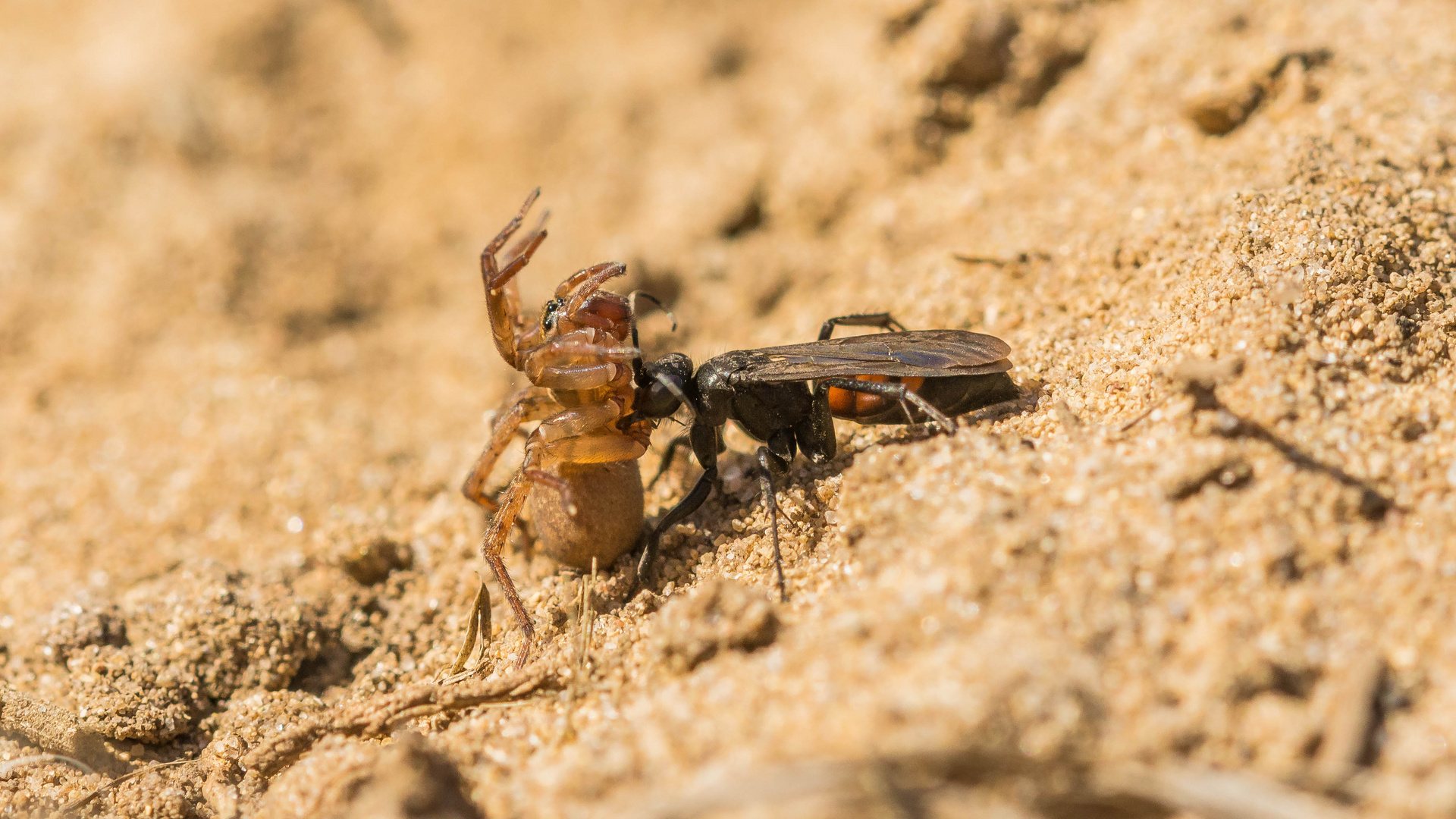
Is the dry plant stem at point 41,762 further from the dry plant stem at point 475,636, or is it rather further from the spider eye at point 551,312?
the spider eye at point 551,312

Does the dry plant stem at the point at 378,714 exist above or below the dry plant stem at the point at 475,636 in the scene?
below

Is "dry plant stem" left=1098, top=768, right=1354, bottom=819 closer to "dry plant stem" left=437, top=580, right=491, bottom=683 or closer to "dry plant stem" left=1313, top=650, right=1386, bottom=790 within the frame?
"dry plant stem" left=1313, top=650, right=1386, bottom=790

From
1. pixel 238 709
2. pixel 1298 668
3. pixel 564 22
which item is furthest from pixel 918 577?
pixel 564 22

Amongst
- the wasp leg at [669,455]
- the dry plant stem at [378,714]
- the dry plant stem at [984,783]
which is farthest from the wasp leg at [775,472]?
the dry plant stem at [984,783]

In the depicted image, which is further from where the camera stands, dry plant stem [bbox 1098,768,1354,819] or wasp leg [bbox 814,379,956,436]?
wasp leg [bbox 814,379,956,436]

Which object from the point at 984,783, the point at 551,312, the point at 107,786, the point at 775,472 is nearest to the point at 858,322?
the point at 775,472

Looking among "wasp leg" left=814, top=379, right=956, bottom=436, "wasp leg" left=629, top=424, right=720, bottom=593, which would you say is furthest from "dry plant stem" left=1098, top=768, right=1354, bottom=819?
"wasp leg" left=629, top=424, right=720, bottom=593

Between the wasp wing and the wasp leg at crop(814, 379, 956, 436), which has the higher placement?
the wasp wing
